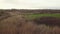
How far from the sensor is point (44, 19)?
32.5 inches

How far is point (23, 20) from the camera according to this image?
819 millimetres

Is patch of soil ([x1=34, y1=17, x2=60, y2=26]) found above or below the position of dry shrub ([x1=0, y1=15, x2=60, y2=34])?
above

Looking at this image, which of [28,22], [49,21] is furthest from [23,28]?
[49,21]

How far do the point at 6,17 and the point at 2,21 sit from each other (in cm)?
5

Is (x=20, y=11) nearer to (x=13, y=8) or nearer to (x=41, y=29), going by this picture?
(x=13, y=8)

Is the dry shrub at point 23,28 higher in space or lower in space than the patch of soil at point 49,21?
lower

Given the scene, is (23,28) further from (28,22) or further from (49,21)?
(49,21)

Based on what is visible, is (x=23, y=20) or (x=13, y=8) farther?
(x=13, y=8)

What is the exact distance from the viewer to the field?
75 cm

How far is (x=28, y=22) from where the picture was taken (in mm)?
805

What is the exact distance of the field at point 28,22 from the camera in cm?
75
